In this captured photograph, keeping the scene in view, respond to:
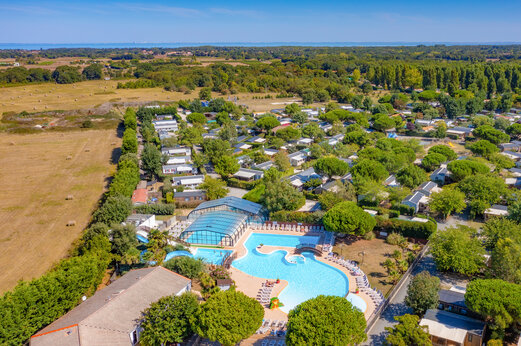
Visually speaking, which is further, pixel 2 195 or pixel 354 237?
pixel 2 195

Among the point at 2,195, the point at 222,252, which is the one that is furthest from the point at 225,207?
the point at 2,195

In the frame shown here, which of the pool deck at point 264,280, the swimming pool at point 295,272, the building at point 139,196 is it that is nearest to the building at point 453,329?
the pool deck at point 264,280

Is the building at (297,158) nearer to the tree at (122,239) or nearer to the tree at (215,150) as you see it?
the tree at (215,150)

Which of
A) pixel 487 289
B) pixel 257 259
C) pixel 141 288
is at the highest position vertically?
pixel 487 289

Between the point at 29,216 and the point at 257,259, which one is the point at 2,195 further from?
the point at 257,259

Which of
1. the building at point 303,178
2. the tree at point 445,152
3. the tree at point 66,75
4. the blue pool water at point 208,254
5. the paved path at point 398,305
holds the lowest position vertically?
the blue pool water at point 208,254

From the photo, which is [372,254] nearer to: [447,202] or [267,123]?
[447,202]

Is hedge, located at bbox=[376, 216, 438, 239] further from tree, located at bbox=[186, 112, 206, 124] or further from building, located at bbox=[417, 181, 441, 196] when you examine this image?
tree, located at bbox=[186, 112, 206, 124]
